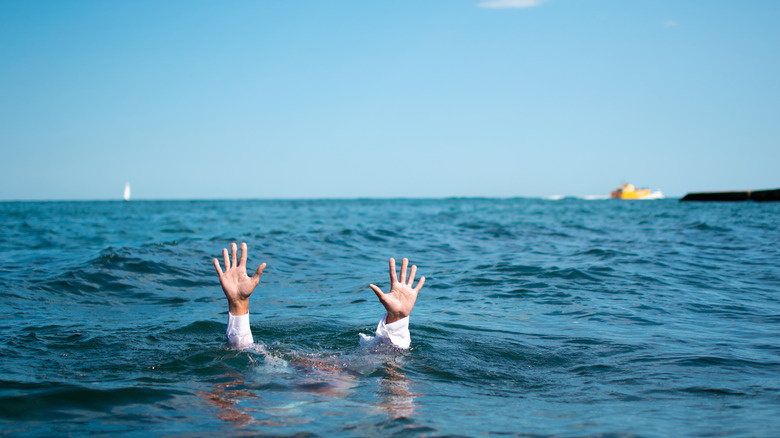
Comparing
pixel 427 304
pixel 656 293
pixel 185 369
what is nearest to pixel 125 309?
pixel 185 369

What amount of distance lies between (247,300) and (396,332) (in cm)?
135

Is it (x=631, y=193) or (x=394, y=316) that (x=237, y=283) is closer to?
(x=394, y=316)

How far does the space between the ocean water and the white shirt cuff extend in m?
0.14

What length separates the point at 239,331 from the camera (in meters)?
4.84

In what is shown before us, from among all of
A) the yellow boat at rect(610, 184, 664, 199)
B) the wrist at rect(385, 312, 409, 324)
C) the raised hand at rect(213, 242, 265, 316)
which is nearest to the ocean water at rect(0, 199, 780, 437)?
the wrist at rect(385, 312, 409, 324)

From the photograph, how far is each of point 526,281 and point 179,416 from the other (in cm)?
704

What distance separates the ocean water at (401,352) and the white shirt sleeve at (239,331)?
96 mm

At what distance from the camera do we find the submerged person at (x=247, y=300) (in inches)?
181

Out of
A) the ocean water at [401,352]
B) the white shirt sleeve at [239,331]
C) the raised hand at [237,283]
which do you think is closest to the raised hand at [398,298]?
the ocean water at [401,352]

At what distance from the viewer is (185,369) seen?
15.0ft

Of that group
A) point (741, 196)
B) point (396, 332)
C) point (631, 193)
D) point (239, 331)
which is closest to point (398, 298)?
point (396, 332)

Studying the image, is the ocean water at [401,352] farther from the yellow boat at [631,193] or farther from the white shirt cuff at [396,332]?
the yellow boat at [631,193]

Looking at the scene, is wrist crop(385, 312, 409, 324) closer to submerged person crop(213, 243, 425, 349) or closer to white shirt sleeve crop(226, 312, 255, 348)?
submerged person crop(213, 243, 425, 349)

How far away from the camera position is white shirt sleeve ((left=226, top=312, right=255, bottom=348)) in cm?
479
